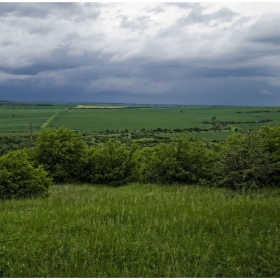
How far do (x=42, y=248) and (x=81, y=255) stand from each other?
83 cm

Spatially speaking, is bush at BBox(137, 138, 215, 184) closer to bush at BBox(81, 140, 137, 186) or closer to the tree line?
the tree line

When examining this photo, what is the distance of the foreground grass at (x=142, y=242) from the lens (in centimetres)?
537

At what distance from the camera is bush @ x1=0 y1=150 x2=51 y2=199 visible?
1442 centimetres

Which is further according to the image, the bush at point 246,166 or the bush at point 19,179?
the bush at point 19,179

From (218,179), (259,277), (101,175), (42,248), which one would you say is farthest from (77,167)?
(259,277)

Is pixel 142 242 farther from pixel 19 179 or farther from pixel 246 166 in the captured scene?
pixel 19 179

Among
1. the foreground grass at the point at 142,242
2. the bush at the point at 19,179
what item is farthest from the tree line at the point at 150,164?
the foreground grass at the point at 142,242

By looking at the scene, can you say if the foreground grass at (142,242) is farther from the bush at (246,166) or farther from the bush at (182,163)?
the bush at (182,163)

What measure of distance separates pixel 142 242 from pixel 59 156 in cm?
1677

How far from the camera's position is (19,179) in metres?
15.1

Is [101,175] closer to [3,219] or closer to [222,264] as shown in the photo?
[3,219]

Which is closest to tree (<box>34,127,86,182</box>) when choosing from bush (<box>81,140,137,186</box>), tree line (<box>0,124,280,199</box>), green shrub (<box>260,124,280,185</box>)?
tree line (<box>0,124,280,199</box>)

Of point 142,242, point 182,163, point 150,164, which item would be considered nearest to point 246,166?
point 182,163

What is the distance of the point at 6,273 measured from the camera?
5.27 meters
